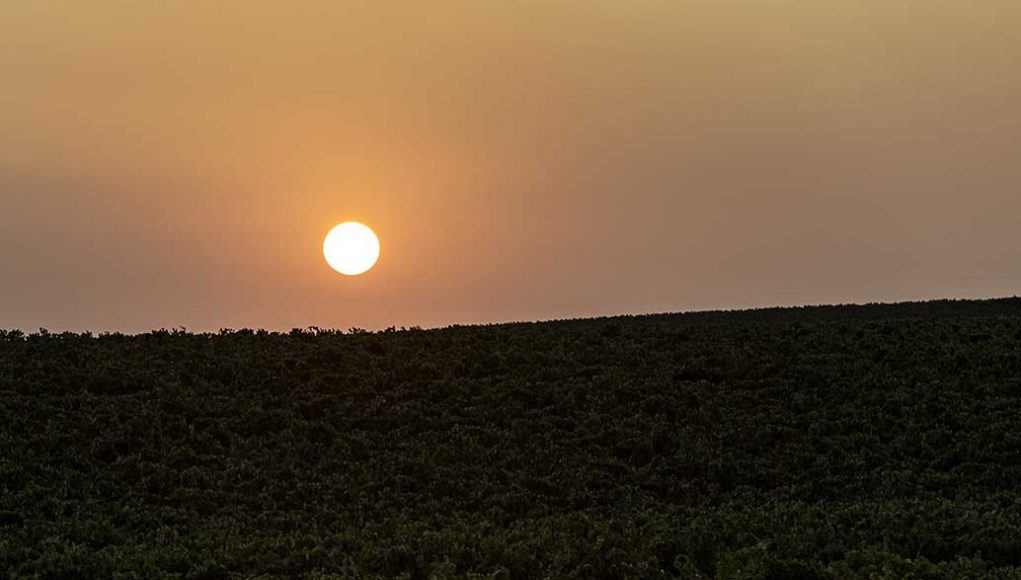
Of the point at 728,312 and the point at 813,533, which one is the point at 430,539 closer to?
the point at 813,533

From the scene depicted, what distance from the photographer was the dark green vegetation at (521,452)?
1706 centimetres

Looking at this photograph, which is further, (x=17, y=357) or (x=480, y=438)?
(x=17, y=357)

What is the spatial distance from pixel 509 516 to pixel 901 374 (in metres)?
14.6

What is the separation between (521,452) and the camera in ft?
83.6

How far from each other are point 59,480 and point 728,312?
3046cm

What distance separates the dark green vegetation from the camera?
1706 centimetres

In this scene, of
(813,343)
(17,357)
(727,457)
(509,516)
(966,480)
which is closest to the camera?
(509,516)

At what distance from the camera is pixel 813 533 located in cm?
1739

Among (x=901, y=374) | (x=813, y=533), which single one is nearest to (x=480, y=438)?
(x=813, y=533)

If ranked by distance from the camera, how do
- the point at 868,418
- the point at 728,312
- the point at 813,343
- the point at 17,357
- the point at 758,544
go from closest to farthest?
the point at 758,544 → the point at 868,418 → the point at 17,357 → the point at 813,343 → the point at 728,312

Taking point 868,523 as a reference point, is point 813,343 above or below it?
above

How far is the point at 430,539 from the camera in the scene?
1775cm

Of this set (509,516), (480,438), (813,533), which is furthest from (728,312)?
(813,533)

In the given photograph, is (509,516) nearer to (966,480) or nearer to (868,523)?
(868,523)
